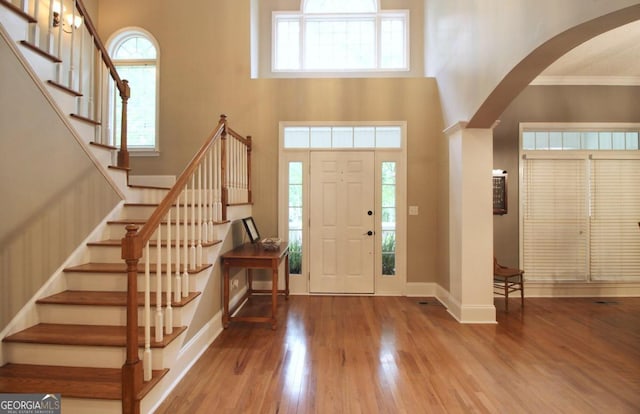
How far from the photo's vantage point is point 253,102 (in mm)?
4523

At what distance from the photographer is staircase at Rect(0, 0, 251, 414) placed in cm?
183

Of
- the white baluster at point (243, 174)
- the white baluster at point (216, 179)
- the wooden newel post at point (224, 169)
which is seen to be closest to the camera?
the white baluster at point (216, 179)

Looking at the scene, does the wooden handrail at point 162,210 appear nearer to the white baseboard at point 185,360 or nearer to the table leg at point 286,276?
the white baseboard at point 185,360

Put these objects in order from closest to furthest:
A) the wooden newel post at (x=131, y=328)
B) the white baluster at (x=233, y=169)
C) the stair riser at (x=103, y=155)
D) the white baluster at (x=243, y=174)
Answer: the wooden newel post at (x=131, y=328), the stair riser at (x=103, y=155), the white baluster at (x=233, y=169), the white baluster at (x=243, y=174)


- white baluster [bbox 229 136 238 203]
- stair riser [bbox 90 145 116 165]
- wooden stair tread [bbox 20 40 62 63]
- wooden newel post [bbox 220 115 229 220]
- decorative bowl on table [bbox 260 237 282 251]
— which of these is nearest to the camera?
wooden stair tread [bbox 20 40 62 63]

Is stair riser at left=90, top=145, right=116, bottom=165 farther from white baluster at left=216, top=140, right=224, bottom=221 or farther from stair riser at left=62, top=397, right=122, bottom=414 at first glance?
stair riser at left=62, top=397, right=122, bottom=414

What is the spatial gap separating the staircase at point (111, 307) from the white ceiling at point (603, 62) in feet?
14.0

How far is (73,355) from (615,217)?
20.8 ft

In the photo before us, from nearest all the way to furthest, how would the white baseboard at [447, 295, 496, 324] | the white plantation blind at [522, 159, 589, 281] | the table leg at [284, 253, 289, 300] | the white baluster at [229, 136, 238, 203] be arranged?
the white baseboard at [447, 295, 496, 324] < the white baluster at [229, 136, 238, 203] < the table leg at [284, 253, 289, 300] < the white plantation blind at [522, 159, 589, 281]

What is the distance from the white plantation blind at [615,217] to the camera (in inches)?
174

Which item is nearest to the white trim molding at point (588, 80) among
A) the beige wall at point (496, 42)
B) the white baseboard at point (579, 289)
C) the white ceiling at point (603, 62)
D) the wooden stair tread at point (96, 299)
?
the white ceiling at point (603, 62)

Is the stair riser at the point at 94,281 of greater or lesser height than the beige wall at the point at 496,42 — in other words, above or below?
below

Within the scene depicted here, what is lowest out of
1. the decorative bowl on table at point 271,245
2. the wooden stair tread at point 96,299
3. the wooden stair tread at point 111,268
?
the wooden stair tread at point 96,299

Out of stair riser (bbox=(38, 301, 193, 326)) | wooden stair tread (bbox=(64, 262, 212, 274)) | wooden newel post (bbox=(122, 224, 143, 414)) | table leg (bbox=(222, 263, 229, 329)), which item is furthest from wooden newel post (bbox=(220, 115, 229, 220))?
wooden newel post (bbox=(122, 224, 143, 414))
